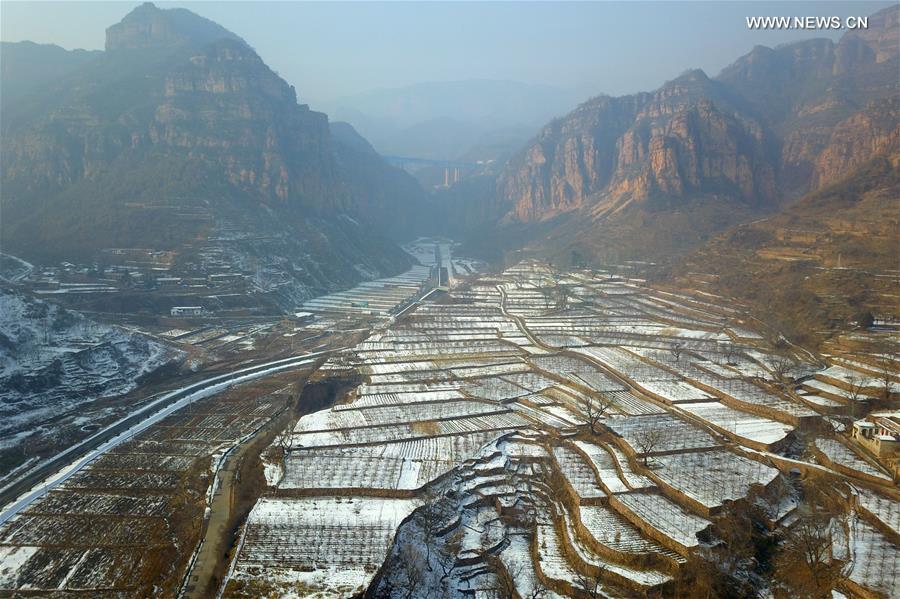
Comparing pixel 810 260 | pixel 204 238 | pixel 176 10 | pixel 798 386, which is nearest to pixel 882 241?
pixel 810 260

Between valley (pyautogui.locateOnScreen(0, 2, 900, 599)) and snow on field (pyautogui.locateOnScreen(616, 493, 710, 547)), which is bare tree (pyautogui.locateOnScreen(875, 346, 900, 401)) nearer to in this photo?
valley (pyautogui.locateOnScreen(0, 2, 900, 599))

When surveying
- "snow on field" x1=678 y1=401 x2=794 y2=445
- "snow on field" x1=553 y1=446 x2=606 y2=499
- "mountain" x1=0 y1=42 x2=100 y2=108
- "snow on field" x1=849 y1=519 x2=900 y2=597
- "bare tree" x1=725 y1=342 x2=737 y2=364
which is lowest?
"snow on field" x1=553 y1=446 x2=606 y2=499

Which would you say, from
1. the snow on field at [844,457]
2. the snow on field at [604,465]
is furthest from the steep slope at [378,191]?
the snow on field at [844,457]

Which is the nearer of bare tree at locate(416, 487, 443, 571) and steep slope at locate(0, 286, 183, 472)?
bare tree at locate(416, 487, 443, 571)

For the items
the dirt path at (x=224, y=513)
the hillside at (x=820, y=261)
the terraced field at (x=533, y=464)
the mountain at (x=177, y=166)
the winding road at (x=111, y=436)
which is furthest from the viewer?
the mountain at (x=177, y=166)

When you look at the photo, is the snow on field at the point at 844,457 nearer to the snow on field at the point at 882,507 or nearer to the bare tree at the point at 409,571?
the snow on field at the point at 882,507

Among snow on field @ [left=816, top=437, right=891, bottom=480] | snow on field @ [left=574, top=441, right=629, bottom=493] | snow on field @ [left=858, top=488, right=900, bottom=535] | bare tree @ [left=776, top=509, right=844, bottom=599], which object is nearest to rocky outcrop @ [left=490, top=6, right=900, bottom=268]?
snow on field @ [left=816, top=437, right=891, bottom=480]
